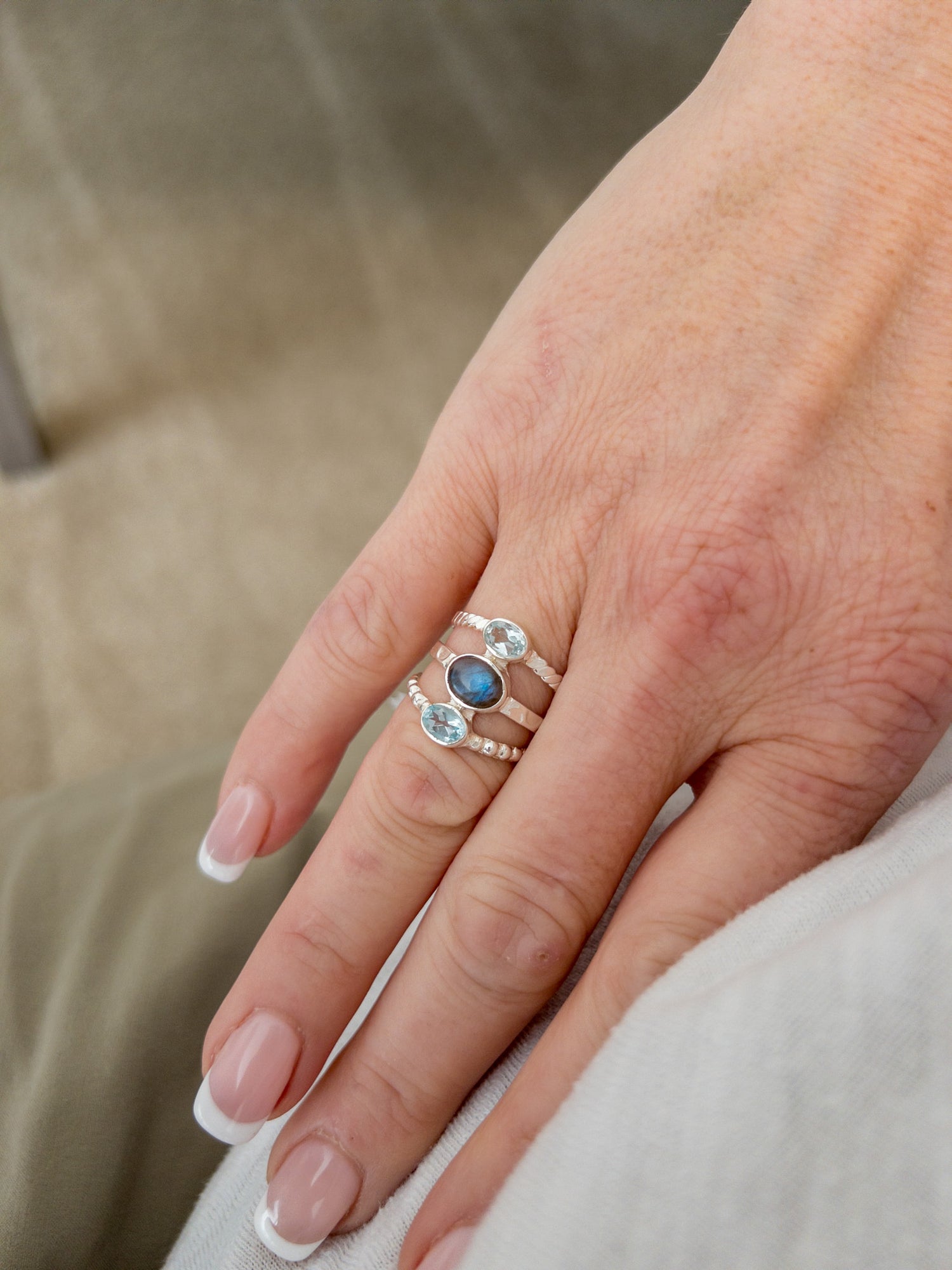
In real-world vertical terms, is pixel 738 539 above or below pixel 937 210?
below

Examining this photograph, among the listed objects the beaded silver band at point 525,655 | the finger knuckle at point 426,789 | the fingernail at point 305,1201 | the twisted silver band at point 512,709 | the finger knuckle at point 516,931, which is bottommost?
the fingernail at point 305,1201

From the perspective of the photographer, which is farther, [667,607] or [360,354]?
[360,354]

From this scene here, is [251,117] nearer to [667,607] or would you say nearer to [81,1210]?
[667,607]

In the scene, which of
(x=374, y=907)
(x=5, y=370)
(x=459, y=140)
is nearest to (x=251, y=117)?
(x=459, y=140)

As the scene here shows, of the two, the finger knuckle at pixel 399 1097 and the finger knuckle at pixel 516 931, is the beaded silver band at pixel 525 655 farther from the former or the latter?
the finger knuckle at pixel 399 1097


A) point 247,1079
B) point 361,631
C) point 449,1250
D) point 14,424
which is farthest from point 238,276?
point 449,1250

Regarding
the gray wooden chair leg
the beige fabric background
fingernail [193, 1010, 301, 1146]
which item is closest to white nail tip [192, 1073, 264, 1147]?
fingernail [193, 1010, 301, 1146]

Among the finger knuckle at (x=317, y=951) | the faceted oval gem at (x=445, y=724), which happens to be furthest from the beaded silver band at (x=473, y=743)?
the finger knuckle at (x=317, y=951)

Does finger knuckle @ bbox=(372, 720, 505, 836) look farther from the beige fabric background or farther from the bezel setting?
the beige fabric background
